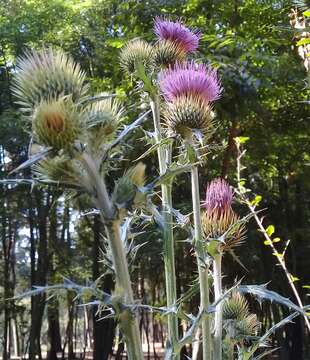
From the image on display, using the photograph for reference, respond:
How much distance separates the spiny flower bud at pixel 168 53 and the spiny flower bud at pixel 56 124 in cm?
173

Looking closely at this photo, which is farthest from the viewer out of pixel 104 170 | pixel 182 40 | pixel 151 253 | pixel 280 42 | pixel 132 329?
pixel 151 253

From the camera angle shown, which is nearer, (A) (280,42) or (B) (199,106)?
(B) (199,106)

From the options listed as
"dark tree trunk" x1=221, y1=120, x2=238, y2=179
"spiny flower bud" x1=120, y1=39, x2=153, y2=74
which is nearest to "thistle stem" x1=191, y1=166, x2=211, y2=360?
"spiny flower bud" x1=120, y1=39, x2=153, y2=74

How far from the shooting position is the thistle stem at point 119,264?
2135mm

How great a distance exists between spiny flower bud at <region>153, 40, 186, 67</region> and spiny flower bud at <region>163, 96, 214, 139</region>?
68 cm

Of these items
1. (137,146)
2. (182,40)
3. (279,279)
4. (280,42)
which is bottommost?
(279,279)

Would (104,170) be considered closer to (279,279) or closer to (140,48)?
(140,48)

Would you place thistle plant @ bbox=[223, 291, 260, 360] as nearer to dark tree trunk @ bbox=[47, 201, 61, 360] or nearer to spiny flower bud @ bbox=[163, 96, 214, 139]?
spiny flower bud @ bbox=[163, 96, 214, 139]

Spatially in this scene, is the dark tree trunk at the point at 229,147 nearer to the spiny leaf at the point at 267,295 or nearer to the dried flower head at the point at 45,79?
the spiny leaf at the point at 267,295

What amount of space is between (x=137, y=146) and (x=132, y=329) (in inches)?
345

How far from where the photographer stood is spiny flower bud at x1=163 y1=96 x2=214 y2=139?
10.1 ft

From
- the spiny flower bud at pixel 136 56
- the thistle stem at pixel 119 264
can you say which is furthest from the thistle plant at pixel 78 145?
the spiny flower bud at pixel 136 56

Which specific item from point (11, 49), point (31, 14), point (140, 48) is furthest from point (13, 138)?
point (140, 48)

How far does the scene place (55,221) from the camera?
77.8 ft
